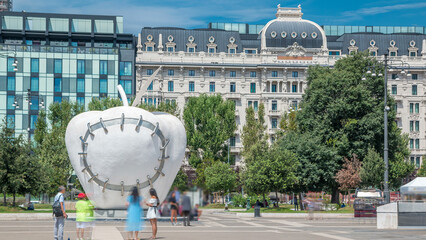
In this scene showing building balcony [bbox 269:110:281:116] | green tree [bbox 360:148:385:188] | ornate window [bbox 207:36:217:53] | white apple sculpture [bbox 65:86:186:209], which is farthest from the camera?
ornate window [bbox 207:36:217:53]

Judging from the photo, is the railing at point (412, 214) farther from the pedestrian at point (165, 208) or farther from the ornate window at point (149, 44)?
the ornate window at point (149, 44)

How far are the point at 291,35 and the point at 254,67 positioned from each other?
767 cm

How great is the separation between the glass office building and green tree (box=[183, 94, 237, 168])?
43.5 ft

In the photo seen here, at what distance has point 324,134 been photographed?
206 feet

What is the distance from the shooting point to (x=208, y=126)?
88938 millimetres

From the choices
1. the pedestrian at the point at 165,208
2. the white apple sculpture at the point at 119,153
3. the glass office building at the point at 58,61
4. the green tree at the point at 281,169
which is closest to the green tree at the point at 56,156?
the glass office building at the point at 58,61

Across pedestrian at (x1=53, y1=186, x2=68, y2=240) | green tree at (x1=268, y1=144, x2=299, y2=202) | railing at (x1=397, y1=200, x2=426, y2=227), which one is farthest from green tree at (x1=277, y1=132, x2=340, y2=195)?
pedestrian at (x1=53, y1=186, x2=68, y2=240)

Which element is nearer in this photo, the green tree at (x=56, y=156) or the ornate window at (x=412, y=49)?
the green tree at (x=56, y=156)

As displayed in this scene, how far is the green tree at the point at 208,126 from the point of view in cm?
8831

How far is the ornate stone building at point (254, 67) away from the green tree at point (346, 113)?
36.7 m

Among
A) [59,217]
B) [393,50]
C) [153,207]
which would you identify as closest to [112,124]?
[153,207]

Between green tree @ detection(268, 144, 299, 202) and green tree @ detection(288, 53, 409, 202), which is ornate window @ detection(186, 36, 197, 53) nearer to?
green tree @ detection(288, 53, 409, 202)

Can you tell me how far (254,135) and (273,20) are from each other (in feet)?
80.6

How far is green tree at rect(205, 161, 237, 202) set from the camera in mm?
77062
